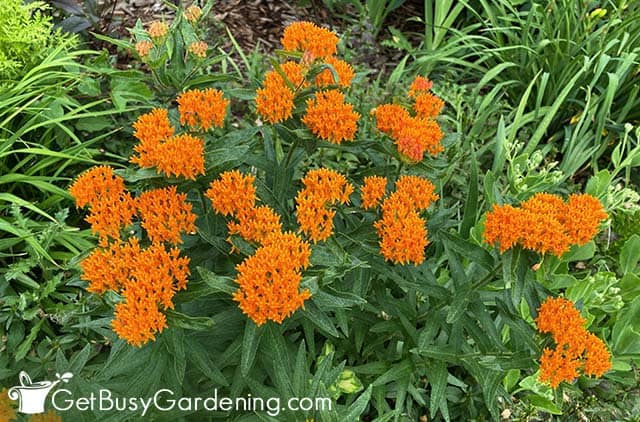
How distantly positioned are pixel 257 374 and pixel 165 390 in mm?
270

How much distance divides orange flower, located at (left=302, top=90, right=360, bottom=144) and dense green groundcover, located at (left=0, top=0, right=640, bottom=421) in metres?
0.05

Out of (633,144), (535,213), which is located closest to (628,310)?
(535,213)

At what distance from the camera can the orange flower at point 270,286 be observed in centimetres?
140

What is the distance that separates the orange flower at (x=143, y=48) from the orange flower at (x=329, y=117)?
0.70m

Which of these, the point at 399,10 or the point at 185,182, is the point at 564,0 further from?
the point at 185,182

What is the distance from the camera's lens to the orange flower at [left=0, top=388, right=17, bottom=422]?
1627mm

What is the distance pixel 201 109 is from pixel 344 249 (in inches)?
23.4

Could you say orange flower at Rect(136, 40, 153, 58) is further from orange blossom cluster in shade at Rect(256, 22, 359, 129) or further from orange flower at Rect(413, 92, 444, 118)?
orange flower at Rect(413, 92, 444, 118)

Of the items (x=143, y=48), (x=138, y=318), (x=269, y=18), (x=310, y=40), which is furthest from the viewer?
(x=269, y=18)

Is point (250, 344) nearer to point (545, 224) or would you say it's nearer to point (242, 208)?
point (242, 208)

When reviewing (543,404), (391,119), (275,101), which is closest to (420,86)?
(391,119)

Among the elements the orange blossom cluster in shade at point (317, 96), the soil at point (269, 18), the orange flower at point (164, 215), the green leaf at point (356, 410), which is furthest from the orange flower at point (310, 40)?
the soil at point (269, 18)

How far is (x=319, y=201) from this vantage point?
5.29 feet

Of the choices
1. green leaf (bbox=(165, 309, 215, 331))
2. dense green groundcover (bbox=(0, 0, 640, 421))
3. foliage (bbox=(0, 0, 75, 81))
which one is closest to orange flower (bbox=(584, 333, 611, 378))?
dense green groundcover (bbox=(0, 0, 640, 421))
